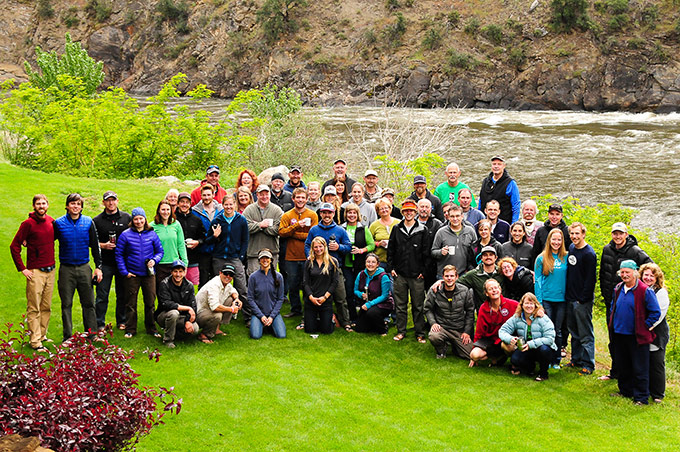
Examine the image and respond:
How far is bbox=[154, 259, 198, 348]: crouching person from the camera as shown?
9219 mm

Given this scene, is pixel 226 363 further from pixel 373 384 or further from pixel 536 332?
pixel 536 332

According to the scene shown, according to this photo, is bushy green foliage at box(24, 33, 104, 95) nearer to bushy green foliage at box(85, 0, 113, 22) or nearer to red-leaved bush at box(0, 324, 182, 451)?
red-leaved bush at box(0, 324, 182, 451)

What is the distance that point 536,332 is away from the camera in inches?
340

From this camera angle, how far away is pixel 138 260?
30.8ft

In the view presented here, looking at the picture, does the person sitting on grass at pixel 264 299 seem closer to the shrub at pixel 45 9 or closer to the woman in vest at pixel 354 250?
the woman in vest at pixel 354 250

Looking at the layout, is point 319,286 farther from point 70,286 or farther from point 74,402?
point 74,402

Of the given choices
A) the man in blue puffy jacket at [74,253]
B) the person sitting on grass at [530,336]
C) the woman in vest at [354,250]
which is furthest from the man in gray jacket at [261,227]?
the person sitting on grass at [530,336]

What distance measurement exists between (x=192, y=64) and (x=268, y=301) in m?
82.5

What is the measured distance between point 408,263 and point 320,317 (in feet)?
5.60

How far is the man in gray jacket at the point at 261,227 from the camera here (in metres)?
10.7

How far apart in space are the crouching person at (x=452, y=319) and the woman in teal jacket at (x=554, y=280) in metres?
1.05

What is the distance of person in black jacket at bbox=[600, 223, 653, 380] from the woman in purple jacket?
6.53 m

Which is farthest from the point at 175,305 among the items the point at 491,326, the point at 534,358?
the point at 534,358

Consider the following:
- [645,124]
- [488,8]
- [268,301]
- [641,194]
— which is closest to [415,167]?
[268,301]
